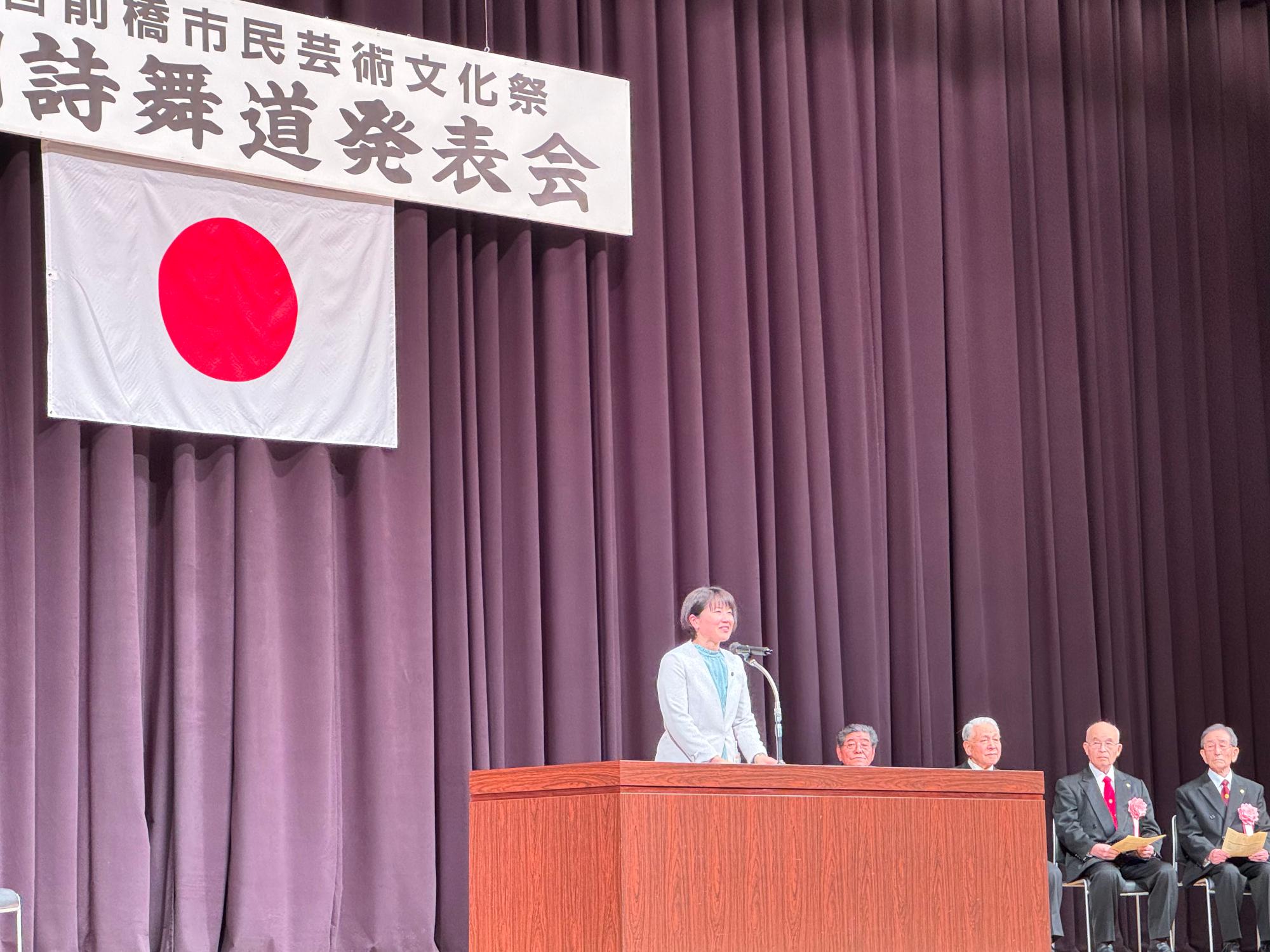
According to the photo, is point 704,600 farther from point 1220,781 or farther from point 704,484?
point 1220,781

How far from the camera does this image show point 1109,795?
662cm

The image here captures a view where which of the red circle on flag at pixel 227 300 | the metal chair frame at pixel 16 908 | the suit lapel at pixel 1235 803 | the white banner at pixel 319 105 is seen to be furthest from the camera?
the suit lapel at pixel 1235 803

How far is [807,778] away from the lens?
3943 millimetres

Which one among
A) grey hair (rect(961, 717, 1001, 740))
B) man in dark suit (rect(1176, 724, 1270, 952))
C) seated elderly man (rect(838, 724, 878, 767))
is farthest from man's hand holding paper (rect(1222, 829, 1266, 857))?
seated elderly man (rect(838, 724, 878, 767))

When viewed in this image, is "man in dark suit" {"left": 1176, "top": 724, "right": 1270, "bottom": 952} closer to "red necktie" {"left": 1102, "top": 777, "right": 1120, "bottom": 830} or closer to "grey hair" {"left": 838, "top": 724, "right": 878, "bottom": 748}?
"red necktie" {"left": 1102, "top": 777, "right": 1120, "bottom": 830}

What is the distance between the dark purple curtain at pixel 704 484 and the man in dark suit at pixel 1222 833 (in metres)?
0.83

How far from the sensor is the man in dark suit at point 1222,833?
654cm

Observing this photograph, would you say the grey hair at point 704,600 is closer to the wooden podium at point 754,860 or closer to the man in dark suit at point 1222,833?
the wooden podium at point 754,860

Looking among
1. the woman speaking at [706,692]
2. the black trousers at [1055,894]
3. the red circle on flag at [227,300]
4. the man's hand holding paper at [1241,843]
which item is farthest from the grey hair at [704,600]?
the man's hand holding paper at [1241,843]

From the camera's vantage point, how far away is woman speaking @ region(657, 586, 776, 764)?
15.6ft

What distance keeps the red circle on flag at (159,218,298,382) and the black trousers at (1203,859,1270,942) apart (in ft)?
13.2

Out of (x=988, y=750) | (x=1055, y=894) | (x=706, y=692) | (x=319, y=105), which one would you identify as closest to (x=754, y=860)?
(x=706, y=692)

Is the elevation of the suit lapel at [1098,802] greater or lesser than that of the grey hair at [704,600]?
lesser

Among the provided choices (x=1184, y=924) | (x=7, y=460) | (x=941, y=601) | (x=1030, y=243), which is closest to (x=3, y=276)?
(x=7, y=460)
